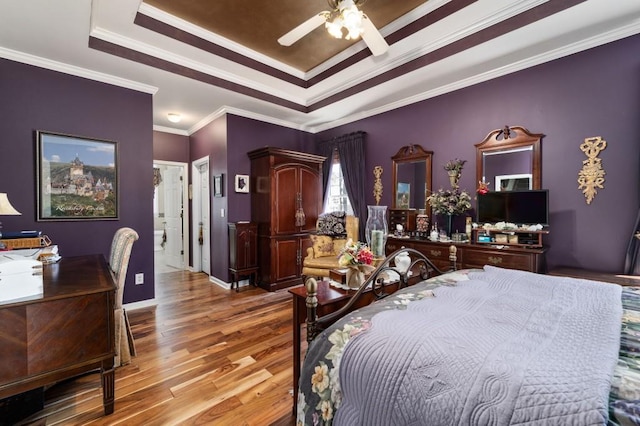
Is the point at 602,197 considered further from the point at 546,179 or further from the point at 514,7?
the point at 514,7

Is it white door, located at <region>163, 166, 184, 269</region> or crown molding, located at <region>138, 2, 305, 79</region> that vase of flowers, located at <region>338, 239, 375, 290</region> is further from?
white door, located at <region>163, 166, 184, 269</region>


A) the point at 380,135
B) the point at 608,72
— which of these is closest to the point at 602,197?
the point at 608,72

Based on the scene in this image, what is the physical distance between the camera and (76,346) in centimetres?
163

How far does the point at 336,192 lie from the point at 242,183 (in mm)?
1679

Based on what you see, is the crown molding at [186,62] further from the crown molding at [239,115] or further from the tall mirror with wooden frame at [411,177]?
the tall mirror with wooden frame at [411,177]

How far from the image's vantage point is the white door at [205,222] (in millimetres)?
5023

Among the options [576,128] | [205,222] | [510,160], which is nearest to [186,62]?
[205,222]

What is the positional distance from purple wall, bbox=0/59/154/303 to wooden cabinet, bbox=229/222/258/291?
3.59 feet

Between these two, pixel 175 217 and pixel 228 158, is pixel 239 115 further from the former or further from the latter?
pixel 175 217

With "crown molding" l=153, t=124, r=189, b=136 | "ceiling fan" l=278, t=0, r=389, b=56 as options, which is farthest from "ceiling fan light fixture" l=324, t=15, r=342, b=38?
"crown molding" l=153, t=124, r=189, b=136

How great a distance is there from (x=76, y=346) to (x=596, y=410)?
2293mm

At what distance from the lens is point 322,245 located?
395 cm

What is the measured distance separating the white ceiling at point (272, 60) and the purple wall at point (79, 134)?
0.18 m

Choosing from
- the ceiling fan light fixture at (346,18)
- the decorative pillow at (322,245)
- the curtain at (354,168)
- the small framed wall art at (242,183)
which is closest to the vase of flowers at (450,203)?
the curtain at (354,168)
